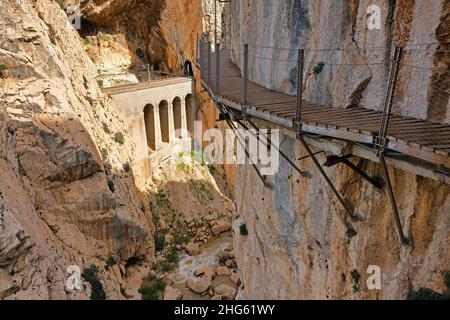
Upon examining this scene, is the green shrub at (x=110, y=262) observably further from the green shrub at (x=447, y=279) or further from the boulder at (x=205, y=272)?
the green shrub at (x=447, y=279)

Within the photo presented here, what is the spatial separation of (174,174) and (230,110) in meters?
20.8

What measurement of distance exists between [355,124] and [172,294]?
17616 millimetres

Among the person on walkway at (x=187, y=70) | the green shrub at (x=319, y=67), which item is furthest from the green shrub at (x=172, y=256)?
the green shrub at (x=319, y=67)

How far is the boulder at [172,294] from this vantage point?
791 inches

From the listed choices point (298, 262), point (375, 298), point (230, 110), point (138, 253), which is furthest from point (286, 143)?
point (138, 253)

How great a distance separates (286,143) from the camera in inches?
410

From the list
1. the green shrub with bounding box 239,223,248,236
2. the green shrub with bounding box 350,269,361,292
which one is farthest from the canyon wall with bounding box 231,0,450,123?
the green shrub with bounding box 239,223,248,236

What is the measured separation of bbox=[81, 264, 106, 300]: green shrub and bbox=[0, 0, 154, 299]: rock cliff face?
1.86 feet

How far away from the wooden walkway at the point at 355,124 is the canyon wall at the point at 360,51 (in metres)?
0.34

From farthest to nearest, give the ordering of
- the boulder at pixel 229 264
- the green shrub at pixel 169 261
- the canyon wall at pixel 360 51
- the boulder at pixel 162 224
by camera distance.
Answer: the boulder at pixel 162 224
the boulder at pixel 229 264
the green shrub at pixel 169 261
the canyon wall at pixel 360 51

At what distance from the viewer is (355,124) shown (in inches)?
249

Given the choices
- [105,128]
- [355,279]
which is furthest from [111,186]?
[355,279]

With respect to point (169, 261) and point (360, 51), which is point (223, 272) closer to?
point (169, 261)
